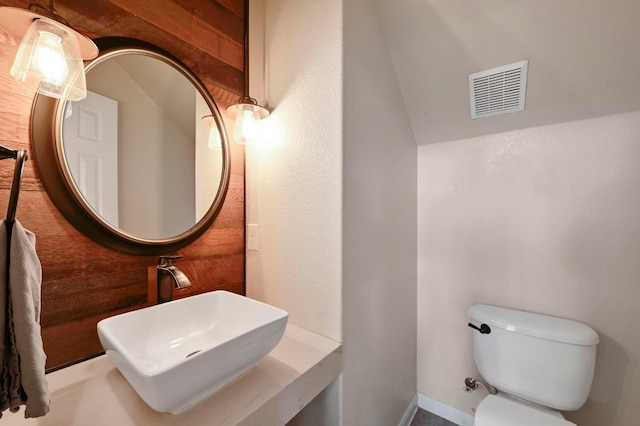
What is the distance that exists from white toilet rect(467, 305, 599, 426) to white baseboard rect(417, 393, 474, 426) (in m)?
0.36

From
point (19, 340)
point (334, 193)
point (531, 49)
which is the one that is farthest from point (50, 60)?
point (531, 49)

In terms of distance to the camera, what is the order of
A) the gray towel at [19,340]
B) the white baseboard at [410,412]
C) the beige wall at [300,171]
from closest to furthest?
the gray towel at [19,340]
the beige wall at [300,171]
the white baseboard at [410,412]

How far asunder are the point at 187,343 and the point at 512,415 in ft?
4.44

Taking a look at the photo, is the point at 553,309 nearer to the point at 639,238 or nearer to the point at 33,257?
the point at 639,238

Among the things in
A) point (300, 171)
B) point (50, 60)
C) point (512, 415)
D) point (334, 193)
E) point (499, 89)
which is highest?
point (499, 89)

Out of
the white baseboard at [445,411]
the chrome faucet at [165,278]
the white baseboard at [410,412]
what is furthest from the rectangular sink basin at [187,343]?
the white baseboard at [445,411]

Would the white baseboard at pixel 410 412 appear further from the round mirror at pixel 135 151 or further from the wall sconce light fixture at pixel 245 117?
the wall sconce light fixture at pixel 245 117

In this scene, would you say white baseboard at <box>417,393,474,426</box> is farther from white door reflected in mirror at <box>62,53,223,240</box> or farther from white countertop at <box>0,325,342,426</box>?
white door reflected in mirror at <box>62,53,223,240</box>

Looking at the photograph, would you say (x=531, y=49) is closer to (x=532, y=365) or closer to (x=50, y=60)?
(x=532, y=365)

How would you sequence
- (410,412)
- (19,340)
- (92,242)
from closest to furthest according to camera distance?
(19,340), (92,242), (410,412)

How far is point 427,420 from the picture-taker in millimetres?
1548

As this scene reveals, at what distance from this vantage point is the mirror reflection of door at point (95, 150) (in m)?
0.76

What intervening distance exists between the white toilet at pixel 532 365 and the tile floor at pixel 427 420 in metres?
0.46

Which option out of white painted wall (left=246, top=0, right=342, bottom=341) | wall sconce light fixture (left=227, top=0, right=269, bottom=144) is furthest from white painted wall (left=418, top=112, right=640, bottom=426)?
wall sconce light fixture (left=227, top=0, right=269, bottom=144)
